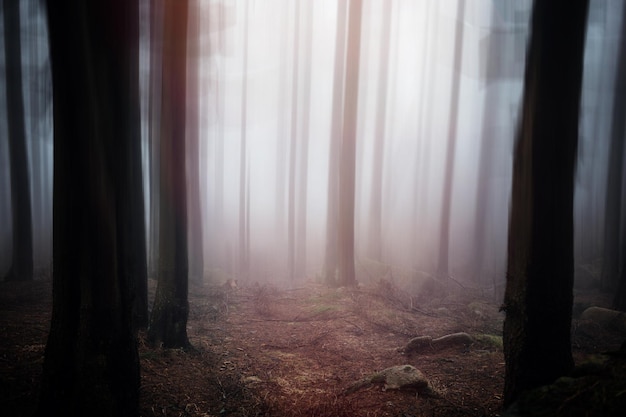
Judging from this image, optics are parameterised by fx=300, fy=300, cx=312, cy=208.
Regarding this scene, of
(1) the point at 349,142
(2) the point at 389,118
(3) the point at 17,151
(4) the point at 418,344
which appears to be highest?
(2) the point at 389,118

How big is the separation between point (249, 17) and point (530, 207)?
24.8 meters

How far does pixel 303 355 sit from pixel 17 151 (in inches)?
576

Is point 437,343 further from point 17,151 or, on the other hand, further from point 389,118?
point 389,118

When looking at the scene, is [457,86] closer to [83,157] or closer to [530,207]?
[530,207]

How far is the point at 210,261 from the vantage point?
24.9 m

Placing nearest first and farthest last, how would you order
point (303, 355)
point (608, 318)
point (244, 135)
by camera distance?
1. point (303, 355)
2. point (608, 318)
3. point (244, 135)

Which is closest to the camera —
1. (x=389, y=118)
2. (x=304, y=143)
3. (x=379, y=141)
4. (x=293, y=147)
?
(x=379, y=141)

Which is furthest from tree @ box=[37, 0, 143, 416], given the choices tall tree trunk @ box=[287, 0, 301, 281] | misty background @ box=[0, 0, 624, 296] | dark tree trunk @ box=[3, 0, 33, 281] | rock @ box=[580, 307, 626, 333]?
tall tree trunk @ box=[287, 0, 301, 281]

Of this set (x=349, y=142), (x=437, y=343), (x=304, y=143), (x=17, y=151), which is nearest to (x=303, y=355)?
(x=437, y=343)

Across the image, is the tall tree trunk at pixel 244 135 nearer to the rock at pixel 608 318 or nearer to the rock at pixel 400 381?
the rock at pixel 400 381

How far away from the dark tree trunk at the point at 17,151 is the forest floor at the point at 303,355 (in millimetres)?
1650

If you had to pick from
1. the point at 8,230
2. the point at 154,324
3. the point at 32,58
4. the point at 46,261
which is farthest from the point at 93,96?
the point at 8,230

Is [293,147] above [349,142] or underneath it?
above

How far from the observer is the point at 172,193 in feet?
20.7
